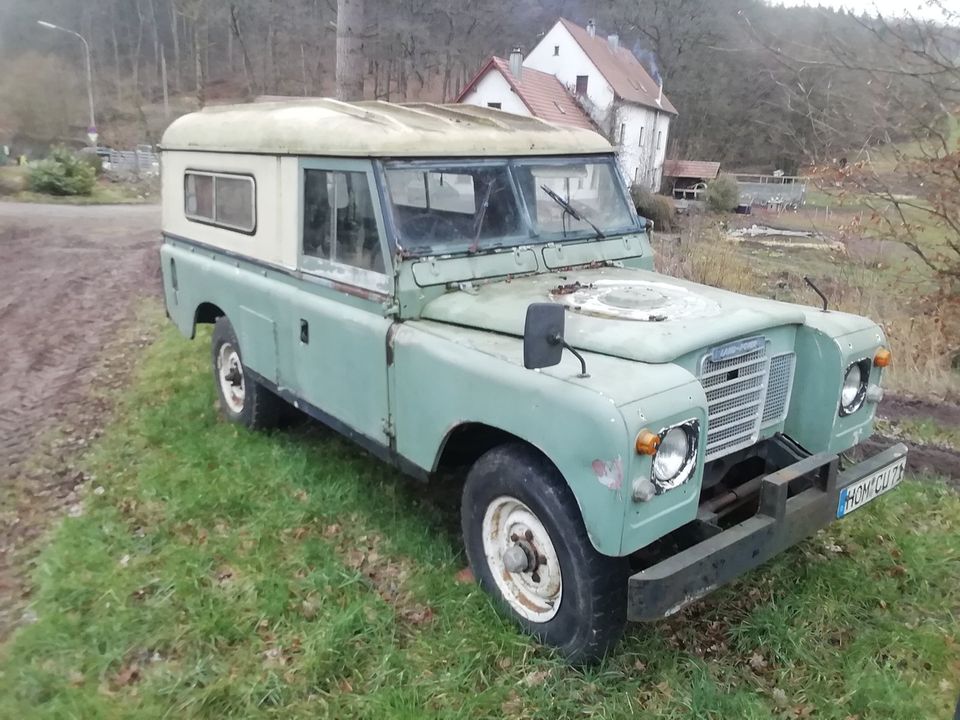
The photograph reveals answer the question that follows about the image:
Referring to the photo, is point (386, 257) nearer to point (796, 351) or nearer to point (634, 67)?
point (796, 351)

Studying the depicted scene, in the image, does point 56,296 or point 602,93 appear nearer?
point 56,296

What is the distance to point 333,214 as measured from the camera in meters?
4.17

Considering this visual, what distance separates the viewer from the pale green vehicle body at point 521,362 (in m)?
2.75

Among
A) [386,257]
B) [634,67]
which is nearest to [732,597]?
[386,257]

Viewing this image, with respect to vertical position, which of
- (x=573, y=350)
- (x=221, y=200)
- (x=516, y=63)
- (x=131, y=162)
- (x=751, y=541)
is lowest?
(x=751, y=541)

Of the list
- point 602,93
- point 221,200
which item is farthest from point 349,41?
point 602,93

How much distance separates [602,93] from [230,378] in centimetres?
2713

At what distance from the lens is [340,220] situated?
13.5 ft

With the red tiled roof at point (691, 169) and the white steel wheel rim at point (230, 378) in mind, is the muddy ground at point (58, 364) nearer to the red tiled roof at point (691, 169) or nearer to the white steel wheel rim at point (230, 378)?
the white steel wheel rim at point (230, 378)

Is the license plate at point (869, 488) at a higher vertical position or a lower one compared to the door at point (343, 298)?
lower

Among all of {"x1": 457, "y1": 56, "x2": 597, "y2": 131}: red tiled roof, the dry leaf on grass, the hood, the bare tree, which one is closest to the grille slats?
the hood

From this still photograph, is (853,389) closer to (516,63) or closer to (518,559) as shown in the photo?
(518,559)

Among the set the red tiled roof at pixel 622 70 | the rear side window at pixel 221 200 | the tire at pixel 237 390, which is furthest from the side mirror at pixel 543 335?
the red tiled roof at pixel 622 70

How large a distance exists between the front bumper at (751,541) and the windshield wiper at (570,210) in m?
1.79
